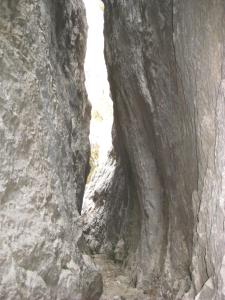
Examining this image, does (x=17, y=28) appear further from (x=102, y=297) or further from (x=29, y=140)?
(x=102, y=297)

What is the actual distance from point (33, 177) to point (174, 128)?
2166 mm

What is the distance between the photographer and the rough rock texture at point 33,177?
398 centimetres

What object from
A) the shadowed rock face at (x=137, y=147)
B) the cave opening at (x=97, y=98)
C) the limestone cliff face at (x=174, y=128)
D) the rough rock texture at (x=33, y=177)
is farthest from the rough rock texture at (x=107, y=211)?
the rough rock texture at (x=33, y=177)

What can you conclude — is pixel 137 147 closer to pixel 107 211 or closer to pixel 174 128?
pixel 174 128

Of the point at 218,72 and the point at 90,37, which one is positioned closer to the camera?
the point at 218,72

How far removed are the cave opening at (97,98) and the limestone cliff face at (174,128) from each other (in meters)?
3.65

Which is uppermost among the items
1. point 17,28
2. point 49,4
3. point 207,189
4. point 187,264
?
point 49,4

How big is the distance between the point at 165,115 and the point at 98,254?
13.4ft

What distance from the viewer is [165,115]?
223 inches

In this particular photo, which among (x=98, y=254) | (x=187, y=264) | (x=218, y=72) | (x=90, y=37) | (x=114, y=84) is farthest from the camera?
(x=90, y=37)

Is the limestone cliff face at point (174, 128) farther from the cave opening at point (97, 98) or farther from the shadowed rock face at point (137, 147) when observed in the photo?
the cave opening at point (97, 98)

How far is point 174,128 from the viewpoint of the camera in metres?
5.43

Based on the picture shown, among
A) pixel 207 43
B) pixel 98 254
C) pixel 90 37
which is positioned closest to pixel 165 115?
pixel 207 43

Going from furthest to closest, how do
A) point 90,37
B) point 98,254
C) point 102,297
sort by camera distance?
1. point 90,37
2. point 98,254
3. point 102,297
